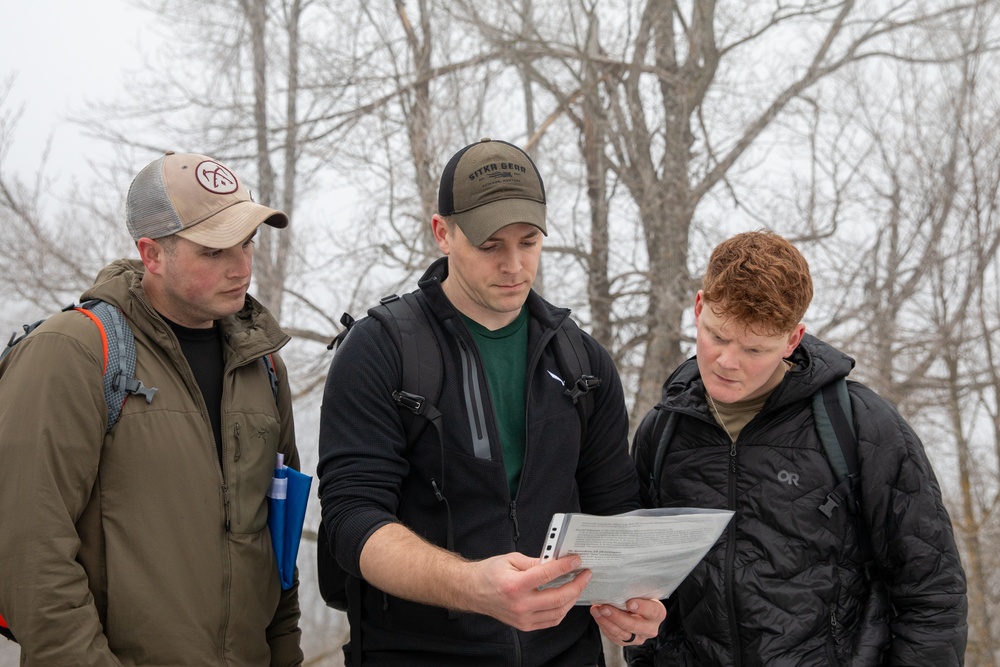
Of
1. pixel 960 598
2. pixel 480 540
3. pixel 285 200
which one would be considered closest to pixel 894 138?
pixel 285 200

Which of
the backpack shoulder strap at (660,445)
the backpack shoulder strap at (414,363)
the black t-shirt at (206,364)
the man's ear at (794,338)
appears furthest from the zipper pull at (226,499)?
the man's ear at (794,338)

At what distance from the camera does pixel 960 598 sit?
2.09 m

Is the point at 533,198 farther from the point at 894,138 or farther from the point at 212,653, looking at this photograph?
the point at 894,138

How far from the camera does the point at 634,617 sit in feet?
6.59

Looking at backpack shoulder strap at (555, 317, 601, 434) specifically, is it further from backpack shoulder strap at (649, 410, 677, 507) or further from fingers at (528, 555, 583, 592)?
fingers at (528, 555, 583, 592)

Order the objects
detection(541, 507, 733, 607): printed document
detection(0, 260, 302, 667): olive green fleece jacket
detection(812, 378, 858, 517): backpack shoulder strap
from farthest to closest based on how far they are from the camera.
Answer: detection(812, 378, 858, 517): backpack shoulder strap < detection(0, 260, 302, 667): olive green fleece jacket < detection(541, 507, 733, 607): printed document

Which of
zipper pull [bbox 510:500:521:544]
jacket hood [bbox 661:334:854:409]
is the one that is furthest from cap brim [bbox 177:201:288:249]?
jacket hood [bbox 661:334:854:409]

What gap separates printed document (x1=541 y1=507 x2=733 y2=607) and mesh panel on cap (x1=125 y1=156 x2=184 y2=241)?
132cm

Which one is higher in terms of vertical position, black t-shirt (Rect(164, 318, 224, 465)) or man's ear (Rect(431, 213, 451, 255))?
man's ear (Rect(431, 213, 451, 255))

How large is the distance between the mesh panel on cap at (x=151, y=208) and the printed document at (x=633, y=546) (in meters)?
1.32

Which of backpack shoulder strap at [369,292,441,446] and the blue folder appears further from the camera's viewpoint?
the blue folder

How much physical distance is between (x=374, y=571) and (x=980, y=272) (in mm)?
8236

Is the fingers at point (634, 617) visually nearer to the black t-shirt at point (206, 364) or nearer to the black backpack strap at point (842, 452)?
the black backpack strap at point (842, 452)

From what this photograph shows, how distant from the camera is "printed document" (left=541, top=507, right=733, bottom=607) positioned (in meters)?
1.53
